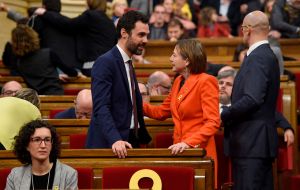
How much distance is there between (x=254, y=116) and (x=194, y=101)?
15.9 inches

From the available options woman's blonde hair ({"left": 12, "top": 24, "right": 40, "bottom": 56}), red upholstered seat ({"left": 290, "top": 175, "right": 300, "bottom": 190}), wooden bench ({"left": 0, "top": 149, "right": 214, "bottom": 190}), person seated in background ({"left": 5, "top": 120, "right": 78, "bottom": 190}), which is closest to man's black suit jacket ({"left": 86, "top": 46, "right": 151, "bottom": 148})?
wooden bench ({"left": 0, "top": 149, "right": 214, "bottom": 190})

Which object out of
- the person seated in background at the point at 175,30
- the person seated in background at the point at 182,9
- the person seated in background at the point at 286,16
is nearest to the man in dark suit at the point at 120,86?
the person seated in background at the point at 175,30

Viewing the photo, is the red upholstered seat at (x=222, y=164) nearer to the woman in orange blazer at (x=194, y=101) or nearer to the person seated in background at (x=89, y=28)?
the woman in orange blazer at (x=194, y=101)

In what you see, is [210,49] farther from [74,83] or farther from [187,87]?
Result: [187,87]

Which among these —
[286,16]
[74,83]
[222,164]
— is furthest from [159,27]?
[222,164]

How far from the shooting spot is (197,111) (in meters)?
6.00

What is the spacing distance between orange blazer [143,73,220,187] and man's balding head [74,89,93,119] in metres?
1.14

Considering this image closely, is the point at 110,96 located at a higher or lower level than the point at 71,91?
higher

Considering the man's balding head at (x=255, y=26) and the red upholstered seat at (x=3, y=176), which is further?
the man's balding head at (x=255, y=26)

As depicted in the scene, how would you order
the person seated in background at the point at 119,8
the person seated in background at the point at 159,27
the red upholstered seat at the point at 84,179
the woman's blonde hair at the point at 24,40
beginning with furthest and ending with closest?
the person seated in background at the point at 159,27, the person seated in background at the point at 119,8, the woman's blonde hair at the point at 24,40, the red upholstered seat at the point at 84,179

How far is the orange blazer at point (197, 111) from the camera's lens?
587cm

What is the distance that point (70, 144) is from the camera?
6797mm

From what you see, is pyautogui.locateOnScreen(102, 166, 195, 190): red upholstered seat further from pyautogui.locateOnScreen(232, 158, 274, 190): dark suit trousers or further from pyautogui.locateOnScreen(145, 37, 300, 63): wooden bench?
pyautogui.locateOnScreen(145, 37, 300, 63): wooden bench

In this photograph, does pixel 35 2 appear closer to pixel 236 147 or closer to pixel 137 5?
pixel 137 5
